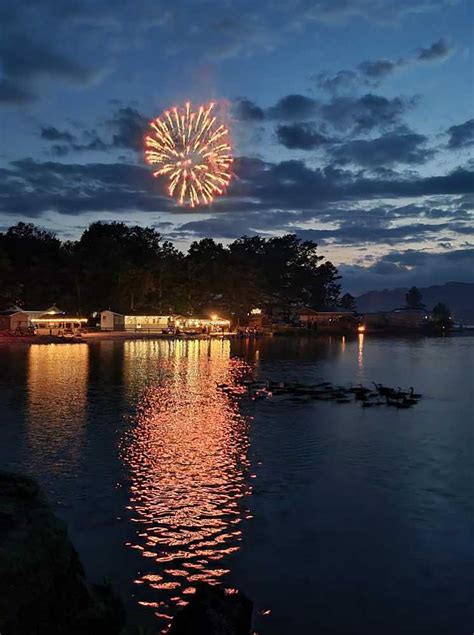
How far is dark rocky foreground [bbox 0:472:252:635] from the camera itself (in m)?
7.18

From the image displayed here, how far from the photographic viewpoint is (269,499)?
18.4 metres

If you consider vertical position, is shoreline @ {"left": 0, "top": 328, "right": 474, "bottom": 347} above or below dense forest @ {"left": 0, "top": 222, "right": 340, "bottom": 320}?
below

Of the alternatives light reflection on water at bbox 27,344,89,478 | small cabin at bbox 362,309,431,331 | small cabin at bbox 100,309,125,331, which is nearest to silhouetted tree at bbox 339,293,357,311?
small cabin at bbox 362,309,431,331

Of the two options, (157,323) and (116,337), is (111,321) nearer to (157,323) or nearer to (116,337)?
(157,323)

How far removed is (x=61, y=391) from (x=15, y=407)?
7.21 m

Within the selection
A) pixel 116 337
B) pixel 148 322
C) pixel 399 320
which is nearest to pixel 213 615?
pixel 116 337

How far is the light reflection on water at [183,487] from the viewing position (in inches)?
521

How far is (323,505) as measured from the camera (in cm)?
1802

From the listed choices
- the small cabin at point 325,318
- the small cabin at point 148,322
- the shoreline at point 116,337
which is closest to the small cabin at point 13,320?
the shoreline at point 116,337

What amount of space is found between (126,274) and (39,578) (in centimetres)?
10921

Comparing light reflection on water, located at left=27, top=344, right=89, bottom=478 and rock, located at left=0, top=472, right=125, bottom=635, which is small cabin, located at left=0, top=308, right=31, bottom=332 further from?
rock, located at left=0, top=472, right=125, bottom=635

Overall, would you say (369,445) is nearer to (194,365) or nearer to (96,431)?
(96,431)

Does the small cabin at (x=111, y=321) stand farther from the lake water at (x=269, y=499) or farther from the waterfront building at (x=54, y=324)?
the lake water at (x=269, y=499)

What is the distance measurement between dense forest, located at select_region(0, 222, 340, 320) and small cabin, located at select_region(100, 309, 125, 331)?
4.74 meters
